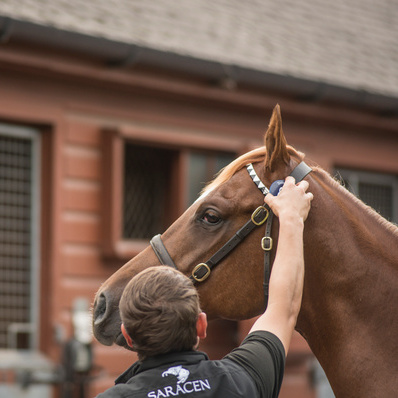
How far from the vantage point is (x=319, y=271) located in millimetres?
3010

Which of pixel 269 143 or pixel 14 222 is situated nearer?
pixel 269 143

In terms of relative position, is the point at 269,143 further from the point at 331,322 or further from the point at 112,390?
the point at 112,390

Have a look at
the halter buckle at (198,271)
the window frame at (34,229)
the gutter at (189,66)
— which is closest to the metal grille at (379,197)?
the gutter at (189,66)

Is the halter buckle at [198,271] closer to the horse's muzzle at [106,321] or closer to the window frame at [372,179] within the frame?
the horse's muzzle at [106,321]

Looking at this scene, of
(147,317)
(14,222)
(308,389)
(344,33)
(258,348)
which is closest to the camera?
(147,317)

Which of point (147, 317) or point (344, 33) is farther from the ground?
point (344, 33)

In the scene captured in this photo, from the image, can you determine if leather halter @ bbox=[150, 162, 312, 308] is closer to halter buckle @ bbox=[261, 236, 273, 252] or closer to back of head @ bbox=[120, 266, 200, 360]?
halter buckle @ bbox=[261, 236, 273, 252]

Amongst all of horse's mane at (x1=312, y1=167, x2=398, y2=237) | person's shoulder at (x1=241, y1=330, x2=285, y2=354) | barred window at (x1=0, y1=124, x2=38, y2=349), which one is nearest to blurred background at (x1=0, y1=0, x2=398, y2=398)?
barred window at (x1=0, y1=124, x2=38, y2=349)

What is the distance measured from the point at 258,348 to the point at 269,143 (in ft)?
3.06

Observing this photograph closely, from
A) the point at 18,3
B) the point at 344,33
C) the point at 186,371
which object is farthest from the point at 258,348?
the point at 344,33

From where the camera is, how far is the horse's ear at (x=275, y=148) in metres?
2.99

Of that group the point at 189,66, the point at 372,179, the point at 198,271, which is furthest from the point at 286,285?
the point at 372,179

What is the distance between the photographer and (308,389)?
27.9 ft

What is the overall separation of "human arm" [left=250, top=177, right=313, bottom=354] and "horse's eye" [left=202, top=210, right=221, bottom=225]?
233mm
